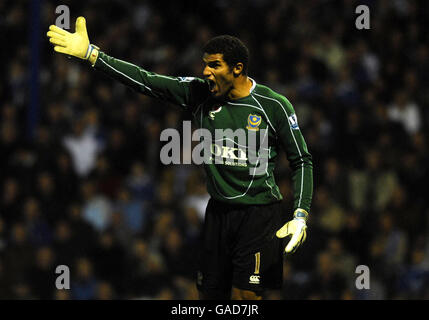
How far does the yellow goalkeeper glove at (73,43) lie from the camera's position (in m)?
4.50

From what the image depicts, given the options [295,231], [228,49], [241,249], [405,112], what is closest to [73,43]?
[228,49]

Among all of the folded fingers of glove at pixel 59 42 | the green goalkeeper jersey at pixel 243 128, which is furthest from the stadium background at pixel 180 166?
the folded fingers of glove at pixel 59 42

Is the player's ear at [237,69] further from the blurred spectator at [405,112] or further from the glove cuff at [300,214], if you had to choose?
the blurred spectator at [405,112]

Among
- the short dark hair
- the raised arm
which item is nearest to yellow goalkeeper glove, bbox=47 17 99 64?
the raised arm

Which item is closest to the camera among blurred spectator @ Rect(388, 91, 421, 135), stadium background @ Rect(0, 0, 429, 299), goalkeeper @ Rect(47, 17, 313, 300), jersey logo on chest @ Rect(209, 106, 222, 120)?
goalkeeper @ Rect(47, 17, 313, 300)

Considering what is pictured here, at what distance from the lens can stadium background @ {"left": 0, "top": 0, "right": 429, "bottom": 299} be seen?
7941 mm

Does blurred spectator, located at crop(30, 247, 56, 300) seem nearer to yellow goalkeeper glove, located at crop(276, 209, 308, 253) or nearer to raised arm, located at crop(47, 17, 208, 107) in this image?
raised arm, located at crop(47, 17, 208, 107)

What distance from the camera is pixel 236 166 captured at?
183 inches

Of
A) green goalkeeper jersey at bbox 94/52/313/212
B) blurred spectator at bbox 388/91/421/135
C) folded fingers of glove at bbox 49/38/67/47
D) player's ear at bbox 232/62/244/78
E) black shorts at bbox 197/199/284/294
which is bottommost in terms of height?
black shorts at bbox 197/199/284/294

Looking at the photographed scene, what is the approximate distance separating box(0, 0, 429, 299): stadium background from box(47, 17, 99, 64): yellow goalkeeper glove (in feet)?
11.1

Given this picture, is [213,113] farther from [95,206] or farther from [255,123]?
[95,206]

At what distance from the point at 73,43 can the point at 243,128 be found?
1118mm

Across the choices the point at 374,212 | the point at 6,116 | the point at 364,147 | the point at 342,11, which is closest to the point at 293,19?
the point at 342,11
